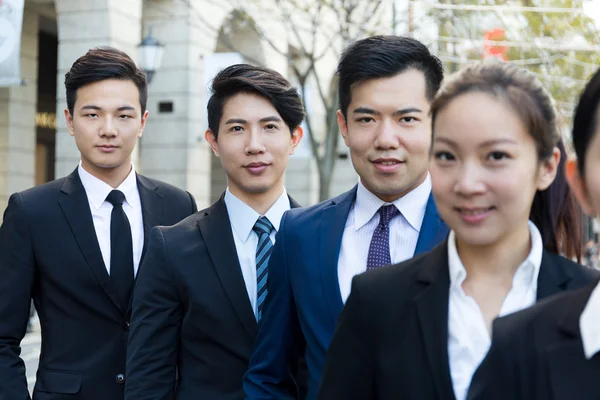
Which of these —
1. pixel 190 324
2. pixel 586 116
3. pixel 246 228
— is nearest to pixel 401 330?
pixel 586 116

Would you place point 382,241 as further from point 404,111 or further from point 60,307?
point 60,307

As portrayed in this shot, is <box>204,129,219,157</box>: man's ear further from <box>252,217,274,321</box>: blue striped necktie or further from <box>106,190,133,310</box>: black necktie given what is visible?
<box>106,190,133,310</box>: black necktie

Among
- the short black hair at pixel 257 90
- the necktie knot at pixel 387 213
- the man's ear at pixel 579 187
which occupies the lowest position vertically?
the necktie knot at pixel 387 213

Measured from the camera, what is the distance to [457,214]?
244 cm

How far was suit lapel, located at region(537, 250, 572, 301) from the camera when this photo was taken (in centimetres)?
251

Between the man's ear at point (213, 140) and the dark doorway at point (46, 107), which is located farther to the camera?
the dark doorway at point (46, 107)

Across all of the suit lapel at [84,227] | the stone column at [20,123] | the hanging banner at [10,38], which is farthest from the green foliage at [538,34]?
the suit lapel at [84,227]

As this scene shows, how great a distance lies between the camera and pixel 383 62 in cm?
348

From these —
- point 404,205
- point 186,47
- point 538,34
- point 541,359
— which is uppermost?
point 538,34

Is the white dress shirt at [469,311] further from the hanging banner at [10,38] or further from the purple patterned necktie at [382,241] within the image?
the hanging banner at [10,38]

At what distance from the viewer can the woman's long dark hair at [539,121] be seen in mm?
2475

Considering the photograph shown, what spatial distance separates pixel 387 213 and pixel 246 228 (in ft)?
3.24

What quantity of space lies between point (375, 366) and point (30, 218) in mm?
2676

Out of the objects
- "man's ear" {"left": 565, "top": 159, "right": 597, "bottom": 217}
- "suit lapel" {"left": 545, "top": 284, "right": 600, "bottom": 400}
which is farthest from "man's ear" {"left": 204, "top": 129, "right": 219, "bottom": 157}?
"suit lapel" {"left": 545, "top": 284, "right": 600, "bottom": 400}
